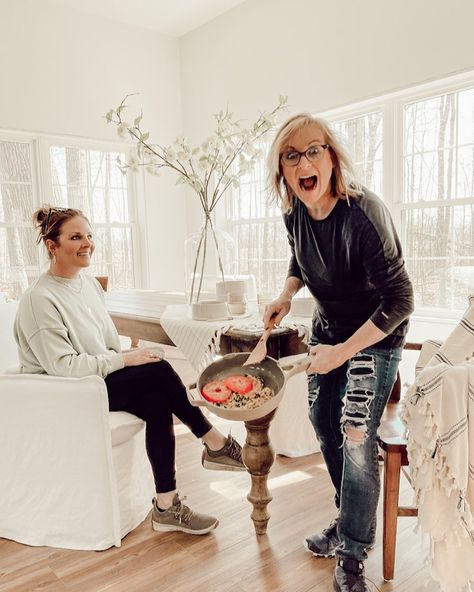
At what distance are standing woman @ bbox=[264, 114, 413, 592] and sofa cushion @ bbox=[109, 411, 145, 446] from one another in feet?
2.57

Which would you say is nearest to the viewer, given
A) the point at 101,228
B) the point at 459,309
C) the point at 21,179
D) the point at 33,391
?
the point at 33,391

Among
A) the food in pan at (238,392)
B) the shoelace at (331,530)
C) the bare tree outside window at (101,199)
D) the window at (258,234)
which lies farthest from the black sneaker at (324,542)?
the bare tree outside window at (101,199)

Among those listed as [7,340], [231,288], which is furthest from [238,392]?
[7,340]

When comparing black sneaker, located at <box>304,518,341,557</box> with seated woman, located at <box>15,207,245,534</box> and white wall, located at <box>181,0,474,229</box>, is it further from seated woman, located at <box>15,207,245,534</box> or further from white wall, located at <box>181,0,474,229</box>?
white wall, located at <box>181,0,474,229</box>

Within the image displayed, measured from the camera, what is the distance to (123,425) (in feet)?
6.27

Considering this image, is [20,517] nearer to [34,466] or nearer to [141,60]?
[34,466]

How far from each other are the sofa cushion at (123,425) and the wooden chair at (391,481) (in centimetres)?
→ 88

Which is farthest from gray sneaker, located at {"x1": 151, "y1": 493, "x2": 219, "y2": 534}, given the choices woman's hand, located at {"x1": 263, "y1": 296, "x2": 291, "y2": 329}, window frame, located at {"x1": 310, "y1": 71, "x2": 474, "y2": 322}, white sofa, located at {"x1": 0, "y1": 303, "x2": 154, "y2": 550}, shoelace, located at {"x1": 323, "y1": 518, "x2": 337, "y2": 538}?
window frame, located at {"x1": 310, "y1": 71, "x2": 474, "y2": 322}

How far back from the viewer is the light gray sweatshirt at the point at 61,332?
186cm

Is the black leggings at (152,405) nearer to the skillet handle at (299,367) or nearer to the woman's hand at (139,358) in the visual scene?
the woman's hand at (139,358)

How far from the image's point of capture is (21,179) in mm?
4590

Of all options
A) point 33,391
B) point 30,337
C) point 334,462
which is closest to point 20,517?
point 33,391

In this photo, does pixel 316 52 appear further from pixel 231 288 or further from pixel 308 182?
pixel 308 182

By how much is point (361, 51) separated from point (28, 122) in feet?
8.99
